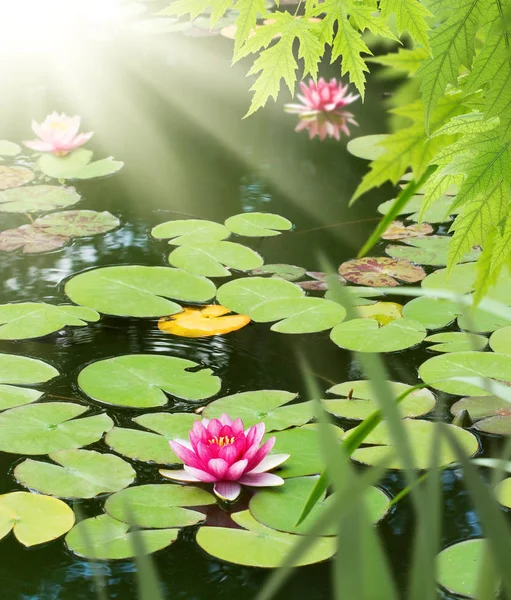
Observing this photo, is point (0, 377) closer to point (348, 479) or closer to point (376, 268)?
point (376, 268)

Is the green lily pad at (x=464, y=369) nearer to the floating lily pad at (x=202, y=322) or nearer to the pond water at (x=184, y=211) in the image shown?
the pond water at (x=184, y=211)

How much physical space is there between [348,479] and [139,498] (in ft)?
2.42

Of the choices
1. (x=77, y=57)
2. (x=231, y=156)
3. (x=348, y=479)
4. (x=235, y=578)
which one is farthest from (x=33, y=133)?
(x=348, y=479)

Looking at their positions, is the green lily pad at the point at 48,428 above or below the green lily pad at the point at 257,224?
below

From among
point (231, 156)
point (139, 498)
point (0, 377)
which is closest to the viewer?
point (139, 498)

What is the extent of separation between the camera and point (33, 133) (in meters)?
2.87

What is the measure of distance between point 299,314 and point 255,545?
0.72 metres

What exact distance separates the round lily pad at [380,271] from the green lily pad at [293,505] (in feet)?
2.39

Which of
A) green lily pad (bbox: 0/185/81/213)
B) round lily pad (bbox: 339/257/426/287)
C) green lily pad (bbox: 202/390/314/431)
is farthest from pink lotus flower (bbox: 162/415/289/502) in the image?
green lily pad (bbox: 0/185/81/213)

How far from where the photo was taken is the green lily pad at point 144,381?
147cm

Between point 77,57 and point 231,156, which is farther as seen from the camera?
point 77,57

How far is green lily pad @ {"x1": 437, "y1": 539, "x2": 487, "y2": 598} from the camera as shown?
1037 mm

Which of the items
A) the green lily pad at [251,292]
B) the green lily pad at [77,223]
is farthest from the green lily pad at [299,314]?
the green lily pad at [77,223]

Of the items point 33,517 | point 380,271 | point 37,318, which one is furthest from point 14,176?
point 33,517
